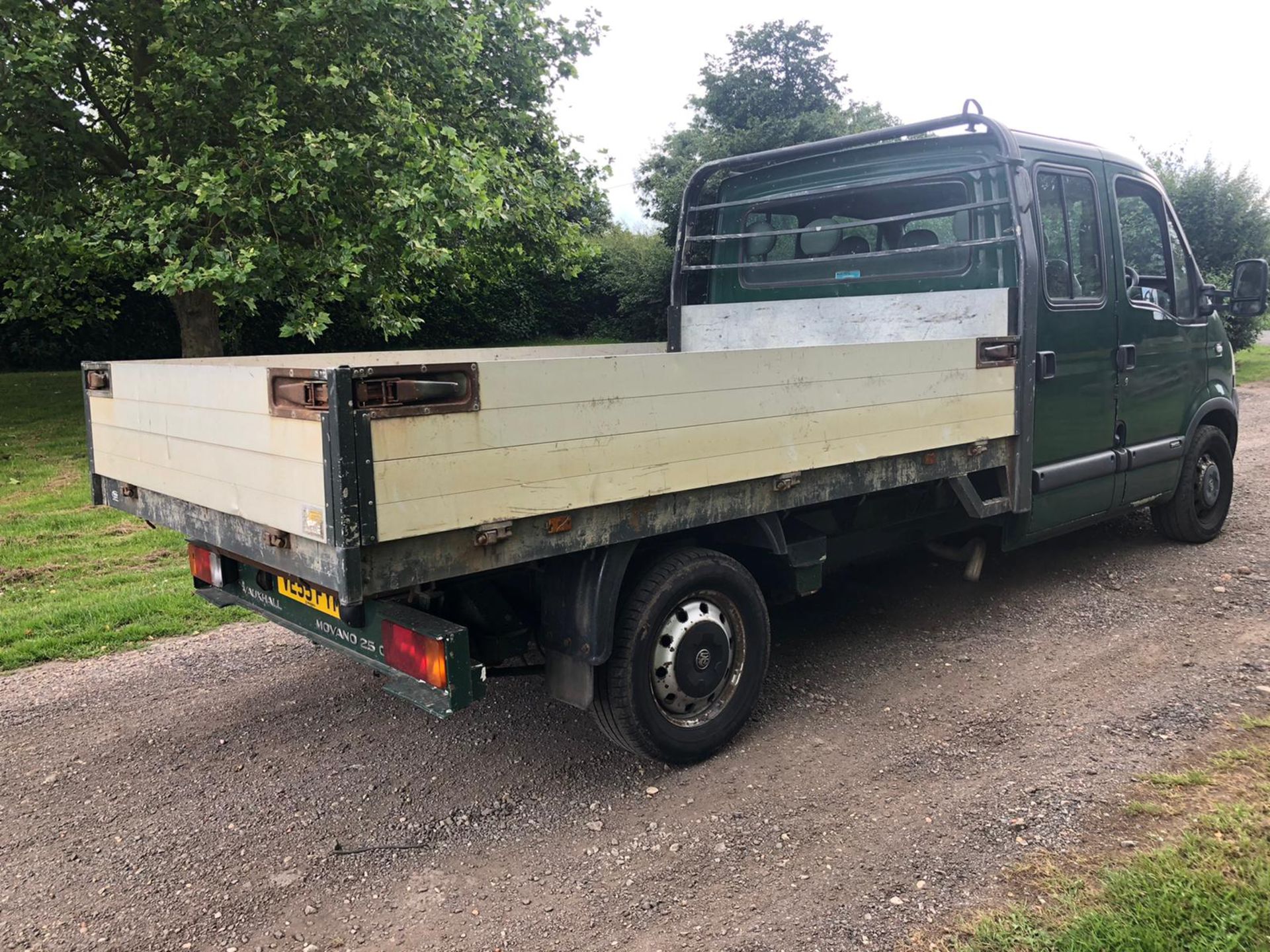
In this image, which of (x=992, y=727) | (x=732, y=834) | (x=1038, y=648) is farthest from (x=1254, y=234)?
(x=732, y=834)

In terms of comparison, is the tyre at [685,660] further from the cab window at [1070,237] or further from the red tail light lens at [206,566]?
the cab window at [1070,237]

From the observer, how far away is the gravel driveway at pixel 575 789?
2.80 m

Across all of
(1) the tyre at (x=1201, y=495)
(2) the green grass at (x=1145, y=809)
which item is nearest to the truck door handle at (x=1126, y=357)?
(1) the tyre at (x=1201, y=495)

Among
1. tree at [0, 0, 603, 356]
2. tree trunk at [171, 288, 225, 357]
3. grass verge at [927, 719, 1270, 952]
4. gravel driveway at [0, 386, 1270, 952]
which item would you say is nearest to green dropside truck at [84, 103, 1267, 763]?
gravel driveway at [0, 386, 1270, 952]

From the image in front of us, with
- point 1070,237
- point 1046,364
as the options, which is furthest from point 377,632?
point 1070,237

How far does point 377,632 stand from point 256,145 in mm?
8260

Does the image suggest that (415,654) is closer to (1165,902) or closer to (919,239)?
(1165,902)

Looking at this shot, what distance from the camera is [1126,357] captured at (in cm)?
543

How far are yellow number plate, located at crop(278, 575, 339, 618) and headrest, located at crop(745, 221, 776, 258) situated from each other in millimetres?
3521

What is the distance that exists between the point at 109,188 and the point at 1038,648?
10.4 m

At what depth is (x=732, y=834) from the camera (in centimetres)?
319

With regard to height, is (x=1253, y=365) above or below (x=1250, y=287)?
below

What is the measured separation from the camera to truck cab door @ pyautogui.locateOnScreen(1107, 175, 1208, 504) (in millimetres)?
5488

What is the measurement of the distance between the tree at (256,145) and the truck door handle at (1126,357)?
6024 mm
